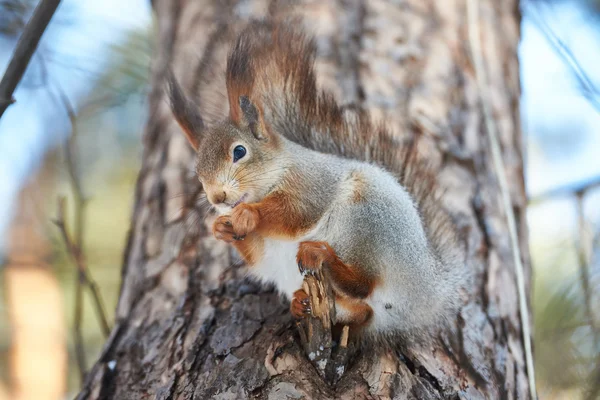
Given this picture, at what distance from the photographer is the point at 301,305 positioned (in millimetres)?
1166

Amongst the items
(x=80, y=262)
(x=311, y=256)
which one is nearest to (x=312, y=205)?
(x=311, y=256)

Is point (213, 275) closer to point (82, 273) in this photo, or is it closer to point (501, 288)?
point (82, 273)

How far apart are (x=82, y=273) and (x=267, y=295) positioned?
551 millimetres

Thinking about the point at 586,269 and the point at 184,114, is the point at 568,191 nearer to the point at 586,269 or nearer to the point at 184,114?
the point at 586,269

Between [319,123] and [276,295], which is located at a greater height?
[319,123]

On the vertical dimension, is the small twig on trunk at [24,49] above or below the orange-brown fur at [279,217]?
above

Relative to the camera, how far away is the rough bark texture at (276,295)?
1158 millimetres

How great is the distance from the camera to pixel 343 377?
3.66 feet

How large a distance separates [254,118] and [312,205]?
231 mm

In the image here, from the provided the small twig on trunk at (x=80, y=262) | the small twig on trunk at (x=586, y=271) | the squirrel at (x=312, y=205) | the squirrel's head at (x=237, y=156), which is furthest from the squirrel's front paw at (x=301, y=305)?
the small twig on trunk at (x=586, y=271)

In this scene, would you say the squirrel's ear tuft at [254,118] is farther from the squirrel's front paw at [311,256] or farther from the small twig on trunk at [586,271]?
the small twig on trunk at [586,271]

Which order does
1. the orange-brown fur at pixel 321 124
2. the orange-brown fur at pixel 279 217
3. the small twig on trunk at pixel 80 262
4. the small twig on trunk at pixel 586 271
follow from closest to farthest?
the orange-brown fur at pixel 279 217 → the orange-brown fur at pixel 321 124 → the small twig on trunk at pixel 80 262 → the small twig on trunk at pixel 586 271

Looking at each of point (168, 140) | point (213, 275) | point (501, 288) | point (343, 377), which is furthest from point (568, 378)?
point (168, 140)

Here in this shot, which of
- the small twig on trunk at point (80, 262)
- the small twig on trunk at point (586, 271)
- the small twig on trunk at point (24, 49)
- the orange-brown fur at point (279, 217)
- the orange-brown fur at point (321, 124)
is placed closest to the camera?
the small twig on trunk at point (24, 49)
